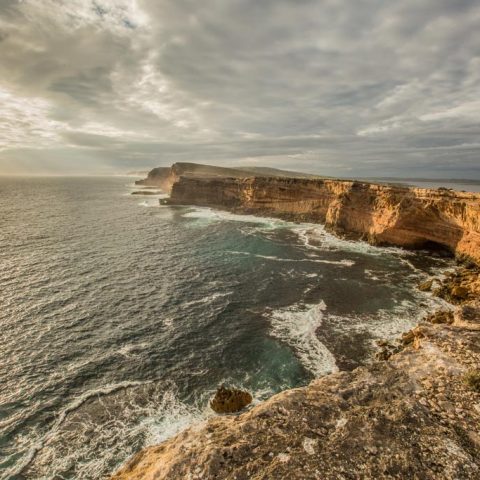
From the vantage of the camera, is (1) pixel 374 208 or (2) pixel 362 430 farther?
(1) pixel 374 208

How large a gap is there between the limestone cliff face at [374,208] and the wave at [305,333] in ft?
87.5

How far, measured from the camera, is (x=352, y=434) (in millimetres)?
9742

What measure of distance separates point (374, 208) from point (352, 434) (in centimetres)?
5055

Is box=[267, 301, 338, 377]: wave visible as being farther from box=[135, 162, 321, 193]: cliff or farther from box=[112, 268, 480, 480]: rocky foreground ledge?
box=[135, 162, 321, 193]: cliff

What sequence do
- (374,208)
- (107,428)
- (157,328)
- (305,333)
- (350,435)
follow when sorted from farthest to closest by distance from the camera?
(374,208) → (157,328) → (305,333) → (107,428) → (350,435)

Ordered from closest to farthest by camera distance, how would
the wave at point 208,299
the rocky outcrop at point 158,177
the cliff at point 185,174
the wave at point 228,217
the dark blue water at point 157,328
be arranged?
the dark blue water at point 157,328 → the wave at point 208,299 → the wave at point 228,217 → the cliff at point 185,174 → the rocky outcrop at point 158,177

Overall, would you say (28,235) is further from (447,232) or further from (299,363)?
(447,232)

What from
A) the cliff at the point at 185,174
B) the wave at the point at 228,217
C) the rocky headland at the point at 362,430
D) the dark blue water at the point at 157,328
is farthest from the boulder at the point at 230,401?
the cliff at the point at 185,174

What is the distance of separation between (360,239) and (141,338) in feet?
141

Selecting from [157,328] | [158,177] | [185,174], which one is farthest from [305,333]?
[158,177]

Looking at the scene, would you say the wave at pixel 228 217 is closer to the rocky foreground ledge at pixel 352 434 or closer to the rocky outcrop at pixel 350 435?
the rocky foreground ledge at pixel 352 434

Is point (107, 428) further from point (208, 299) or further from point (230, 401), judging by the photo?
point (208, 299)

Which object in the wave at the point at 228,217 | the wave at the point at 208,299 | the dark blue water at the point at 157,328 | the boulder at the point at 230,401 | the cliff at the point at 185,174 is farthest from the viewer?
the cliff at the point at 185,174

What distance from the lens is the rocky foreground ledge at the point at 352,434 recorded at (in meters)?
8.68
